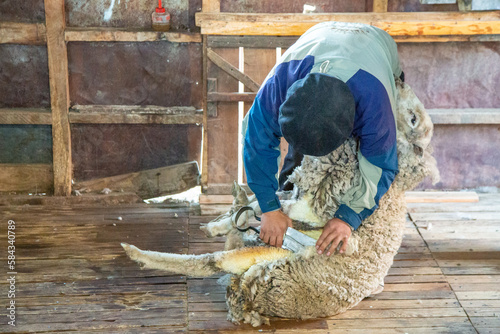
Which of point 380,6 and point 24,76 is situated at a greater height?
point 380,6

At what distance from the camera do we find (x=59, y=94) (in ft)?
14.0

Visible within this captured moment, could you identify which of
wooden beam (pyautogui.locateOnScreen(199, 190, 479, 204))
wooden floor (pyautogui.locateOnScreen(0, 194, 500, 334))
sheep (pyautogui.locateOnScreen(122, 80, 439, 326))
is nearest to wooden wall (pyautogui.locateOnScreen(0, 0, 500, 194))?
wooden beam (pyautogui.locateOnScreen(199, 190, 479, 204))

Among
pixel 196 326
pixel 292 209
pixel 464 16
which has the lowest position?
pixel 196 326

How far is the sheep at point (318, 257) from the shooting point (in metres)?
2.85

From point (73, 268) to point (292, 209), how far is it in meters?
1.44

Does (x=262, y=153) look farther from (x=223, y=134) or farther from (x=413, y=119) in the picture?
(x=223, y=134)

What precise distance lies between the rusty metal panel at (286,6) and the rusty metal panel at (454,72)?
48 cm

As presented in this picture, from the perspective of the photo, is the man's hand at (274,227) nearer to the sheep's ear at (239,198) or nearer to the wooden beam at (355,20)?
the sheep's ear at (239,198)

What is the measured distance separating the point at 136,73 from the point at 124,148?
0.62m

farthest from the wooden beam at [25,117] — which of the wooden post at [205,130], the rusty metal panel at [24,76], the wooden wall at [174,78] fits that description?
the wooden post at [205,130]

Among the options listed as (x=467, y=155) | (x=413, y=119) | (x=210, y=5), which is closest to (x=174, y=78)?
(x=210, y=5)

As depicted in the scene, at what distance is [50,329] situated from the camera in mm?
2852

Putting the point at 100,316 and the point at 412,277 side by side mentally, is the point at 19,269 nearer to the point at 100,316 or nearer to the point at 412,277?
the point at 100,316

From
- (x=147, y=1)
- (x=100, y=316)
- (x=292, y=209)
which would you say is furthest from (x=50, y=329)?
(x=147, y=1)
